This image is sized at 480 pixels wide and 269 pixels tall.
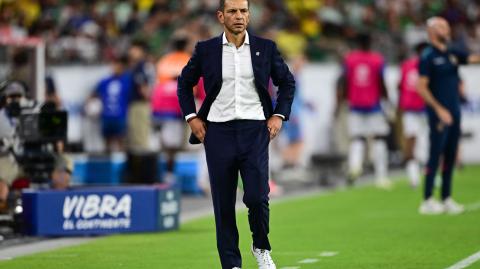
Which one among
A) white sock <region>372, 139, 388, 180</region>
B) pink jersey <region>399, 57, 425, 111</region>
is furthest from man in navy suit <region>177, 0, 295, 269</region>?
white sock <region>372, 139, 388, 180</region>

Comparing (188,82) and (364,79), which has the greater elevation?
(188,82)

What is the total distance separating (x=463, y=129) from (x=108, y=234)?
1521cm

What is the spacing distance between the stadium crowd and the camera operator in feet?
48.1

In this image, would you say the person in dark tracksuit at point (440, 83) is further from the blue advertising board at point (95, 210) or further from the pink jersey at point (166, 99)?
the pink jersey at point (166, 99)

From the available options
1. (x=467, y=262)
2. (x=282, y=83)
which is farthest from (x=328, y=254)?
(x=282, y=83)

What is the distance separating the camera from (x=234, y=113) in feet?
33.5

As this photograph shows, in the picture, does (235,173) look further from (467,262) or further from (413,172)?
(413,172)

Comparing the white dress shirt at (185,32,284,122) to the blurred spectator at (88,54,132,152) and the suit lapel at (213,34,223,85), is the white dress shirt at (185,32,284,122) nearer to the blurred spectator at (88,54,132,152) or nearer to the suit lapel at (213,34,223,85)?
the suit lapel at (213,34,223,85)

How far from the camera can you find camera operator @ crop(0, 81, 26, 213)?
15.1 meters

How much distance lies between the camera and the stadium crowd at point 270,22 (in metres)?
30.7

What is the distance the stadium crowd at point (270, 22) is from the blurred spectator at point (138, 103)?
5.96 meters

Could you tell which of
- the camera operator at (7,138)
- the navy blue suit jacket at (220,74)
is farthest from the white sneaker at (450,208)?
the navy blue suit jacket at (220,74)

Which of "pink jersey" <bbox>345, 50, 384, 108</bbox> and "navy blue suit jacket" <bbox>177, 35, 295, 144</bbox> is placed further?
"pink jersey" <bbox>345, 50, 384, 108</bbox>

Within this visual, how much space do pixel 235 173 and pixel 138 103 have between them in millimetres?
13735
